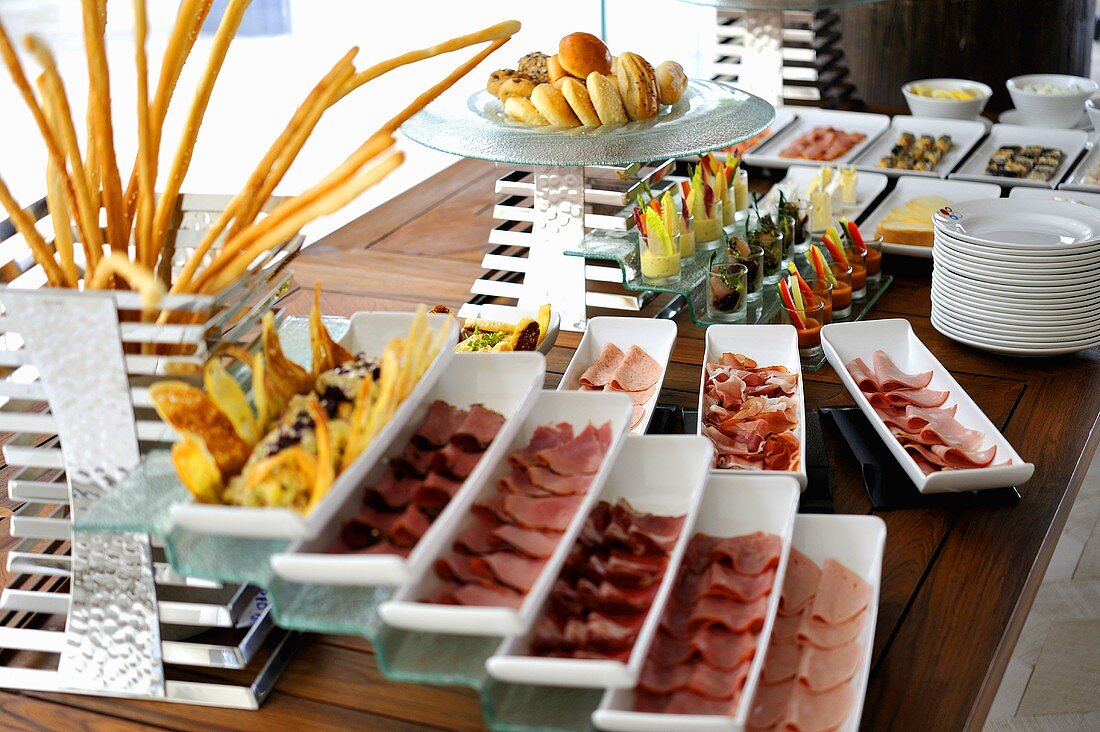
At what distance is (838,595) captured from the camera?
981 millimetres

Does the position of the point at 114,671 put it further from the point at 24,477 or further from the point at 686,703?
the point at 686,703

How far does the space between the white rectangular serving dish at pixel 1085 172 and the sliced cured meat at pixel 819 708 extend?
1.67 meters

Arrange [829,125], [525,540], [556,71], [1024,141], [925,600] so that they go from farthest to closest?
[829,125] < [1024,141] < [556,71] < [925,600] < [525,540]

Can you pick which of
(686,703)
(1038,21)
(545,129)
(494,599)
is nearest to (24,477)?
(494,599)

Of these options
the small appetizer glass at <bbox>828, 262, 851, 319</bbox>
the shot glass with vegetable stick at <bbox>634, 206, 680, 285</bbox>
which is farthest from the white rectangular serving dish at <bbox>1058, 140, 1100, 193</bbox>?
the shot glass with vegetable stick at <bbox>634, 206, 680, 285</bbox>

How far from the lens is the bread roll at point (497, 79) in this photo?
183 centimetres

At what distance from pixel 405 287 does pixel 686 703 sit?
47.9 inches

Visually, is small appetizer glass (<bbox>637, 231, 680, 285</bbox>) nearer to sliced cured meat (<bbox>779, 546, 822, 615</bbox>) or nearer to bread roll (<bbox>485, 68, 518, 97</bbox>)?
bread roll (<bbox>485, 68, 518, 97</bbox>)

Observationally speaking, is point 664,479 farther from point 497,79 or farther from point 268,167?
point 497,79

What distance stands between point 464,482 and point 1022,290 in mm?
1006

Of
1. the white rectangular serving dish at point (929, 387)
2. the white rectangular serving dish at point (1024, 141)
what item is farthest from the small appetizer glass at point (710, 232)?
the white rectangular serving dish at point (1024, 141)

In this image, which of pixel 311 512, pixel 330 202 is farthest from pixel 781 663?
pixel 330 202

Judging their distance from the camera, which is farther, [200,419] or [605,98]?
[605,98]

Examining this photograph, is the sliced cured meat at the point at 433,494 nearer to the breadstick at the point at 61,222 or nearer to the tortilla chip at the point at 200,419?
the tortilla chip at the point at 200,419
